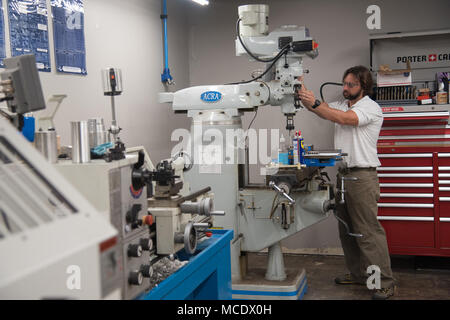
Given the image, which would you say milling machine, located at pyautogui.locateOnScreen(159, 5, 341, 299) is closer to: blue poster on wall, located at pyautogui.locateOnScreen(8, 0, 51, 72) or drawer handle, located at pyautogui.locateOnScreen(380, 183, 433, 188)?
drawer handle, located at pyautogui.locateOnScreen(380, 183, 433, 188)

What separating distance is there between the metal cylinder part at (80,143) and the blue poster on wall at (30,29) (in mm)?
1099

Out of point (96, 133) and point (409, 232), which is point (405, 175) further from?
point (96, 133)

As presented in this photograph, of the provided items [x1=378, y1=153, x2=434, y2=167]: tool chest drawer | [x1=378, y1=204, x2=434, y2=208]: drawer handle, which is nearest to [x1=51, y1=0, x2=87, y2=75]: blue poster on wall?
[x1=378, y1=153, x2=434, y2=167]: tool chest drawer

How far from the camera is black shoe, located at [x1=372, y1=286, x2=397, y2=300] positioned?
3310 millimetres

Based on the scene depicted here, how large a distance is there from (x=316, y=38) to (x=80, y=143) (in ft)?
10.8

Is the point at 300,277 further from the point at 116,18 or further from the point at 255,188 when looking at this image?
the point at 116,18

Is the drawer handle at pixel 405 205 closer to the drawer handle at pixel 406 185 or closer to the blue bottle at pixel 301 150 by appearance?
the drawer handle at pixel 406 185

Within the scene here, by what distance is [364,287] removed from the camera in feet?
11.8

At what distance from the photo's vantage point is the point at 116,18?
10.8 ft

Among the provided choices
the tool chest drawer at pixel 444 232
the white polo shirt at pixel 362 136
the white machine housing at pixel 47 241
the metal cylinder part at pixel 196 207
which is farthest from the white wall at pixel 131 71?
the tool chest drawer at pixel 444 232

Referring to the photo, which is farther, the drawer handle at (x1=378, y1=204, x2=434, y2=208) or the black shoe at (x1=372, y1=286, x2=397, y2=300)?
the drawer handle at (x1=378, y1=204, x2=434, y2=208)

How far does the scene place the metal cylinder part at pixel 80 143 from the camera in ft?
4.79

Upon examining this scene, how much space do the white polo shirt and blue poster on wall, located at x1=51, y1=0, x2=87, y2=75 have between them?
177cm

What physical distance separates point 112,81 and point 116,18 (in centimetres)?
163
